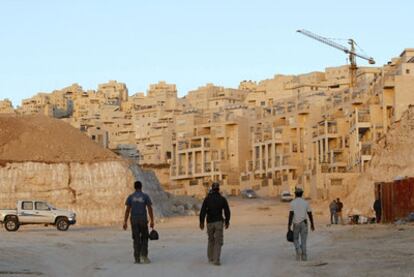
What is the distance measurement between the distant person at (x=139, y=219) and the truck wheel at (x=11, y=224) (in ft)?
76.0

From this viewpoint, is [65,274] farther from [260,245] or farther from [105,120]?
[105,120]

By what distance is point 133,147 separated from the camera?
133m

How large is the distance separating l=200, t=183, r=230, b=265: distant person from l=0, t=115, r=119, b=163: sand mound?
134ft

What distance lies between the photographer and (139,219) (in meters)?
20.5

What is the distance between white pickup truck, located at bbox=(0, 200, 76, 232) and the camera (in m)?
42.9

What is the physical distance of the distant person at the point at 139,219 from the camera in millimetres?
20422

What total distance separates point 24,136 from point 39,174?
8865 millimetres

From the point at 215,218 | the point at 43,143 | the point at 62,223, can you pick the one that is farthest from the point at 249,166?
the point at 215,218

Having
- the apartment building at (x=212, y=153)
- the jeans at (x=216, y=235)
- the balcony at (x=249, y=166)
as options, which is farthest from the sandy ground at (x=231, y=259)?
the apartment building at (x=212, y=153)

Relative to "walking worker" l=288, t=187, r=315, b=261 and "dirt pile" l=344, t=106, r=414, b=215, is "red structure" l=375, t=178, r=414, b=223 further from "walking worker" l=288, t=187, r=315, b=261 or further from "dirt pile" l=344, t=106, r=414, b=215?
"walking worker" l=288, t=187, r=315, b=261

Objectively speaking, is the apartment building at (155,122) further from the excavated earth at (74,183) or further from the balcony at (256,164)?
the excavated earth at (74,183)

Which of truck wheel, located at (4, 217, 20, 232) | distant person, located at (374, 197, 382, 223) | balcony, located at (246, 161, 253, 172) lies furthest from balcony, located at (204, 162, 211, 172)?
truck wheel, located at (4, 217, 20, 232)

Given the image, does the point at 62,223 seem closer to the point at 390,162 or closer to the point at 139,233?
the point at 139,233

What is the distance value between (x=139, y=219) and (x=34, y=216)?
23560 millimetres
